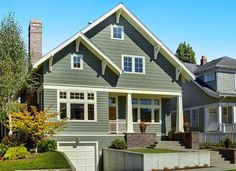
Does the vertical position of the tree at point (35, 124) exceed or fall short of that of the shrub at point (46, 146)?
it exceeds it

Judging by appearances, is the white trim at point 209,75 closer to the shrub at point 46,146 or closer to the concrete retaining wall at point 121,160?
the concrete retaining wall at point 121,160

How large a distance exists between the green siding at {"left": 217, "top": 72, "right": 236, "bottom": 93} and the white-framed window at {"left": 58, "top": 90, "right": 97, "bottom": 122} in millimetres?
14027

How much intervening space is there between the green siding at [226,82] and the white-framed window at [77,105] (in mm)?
14027

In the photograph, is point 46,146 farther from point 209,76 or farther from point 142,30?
point 209,76

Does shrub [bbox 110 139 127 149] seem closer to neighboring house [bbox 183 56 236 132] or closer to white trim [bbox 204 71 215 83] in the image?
neighboring house [bbox 183 56 236 132]

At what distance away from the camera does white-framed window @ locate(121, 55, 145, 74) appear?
29.5m

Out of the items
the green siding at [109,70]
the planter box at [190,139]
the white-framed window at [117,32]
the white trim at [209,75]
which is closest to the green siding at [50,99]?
the green siding at [109,70]

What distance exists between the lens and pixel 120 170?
23609 mm

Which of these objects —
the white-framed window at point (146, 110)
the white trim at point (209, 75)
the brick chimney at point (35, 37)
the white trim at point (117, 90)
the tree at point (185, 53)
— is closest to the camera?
the white trim at point (117, 90)

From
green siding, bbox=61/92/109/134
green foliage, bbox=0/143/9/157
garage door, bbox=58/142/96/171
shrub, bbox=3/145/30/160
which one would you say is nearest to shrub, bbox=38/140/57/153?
shrub, bbox=3/145/30/160

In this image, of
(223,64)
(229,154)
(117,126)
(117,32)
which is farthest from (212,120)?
(117,32)

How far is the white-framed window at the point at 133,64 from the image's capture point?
2950 centimetres

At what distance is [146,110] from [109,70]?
479 centimetres

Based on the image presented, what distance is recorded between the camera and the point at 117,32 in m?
29.7
